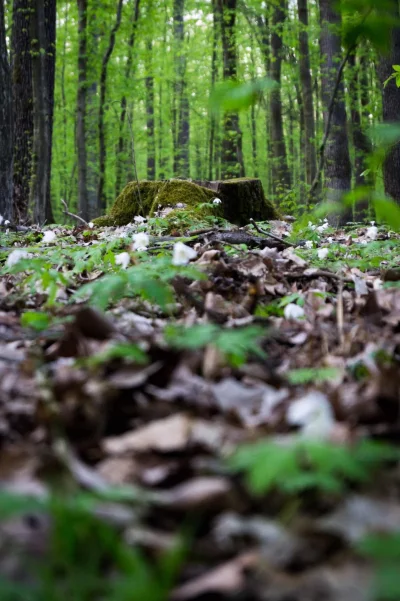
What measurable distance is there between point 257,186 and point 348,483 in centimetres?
744

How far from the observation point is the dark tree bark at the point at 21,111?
10.5 meters

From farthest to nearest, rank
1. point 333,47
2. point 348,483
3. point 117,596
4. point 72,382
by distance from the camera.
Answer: point 333,47 → point 72,382 → point 348,483 → point 117,596

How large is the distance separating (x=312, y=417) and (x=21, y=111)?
11.0m

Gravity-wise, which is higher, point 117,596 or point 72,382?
point 72,382

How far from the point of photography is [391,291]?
2605 millimetres

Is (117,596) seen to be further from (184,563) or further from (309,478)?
(309,478)

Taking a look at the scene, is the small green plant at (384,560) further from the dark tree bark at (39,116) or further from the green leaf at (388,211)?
the dark tree bark at (39,116)

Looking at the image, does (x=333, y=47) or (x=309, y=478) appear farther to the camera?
(x=333, y=47)

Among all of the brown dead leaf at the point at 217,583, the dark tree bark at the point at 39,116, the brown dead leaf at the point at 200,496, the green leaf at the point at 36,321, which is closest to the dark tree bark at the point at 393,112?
the dark tree bark at the point at 39,116

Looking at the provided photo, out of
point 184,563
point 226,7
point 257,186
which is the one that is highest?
point 226,7

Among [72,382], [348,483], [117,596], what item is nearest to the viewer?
[117,596]

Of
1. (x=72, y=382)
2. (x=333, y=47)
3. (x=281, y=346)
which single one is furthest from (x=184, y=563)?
(x=333, y=47)

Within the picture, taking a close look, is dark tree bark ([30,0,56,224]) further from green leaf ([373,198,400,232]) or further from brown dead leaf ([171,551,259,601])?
brown dead leaf ([171,551,259,601])

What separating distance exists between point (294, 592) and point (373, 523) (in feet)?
0.76
